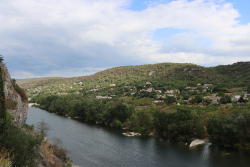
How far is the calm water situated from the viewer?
82.7 ft

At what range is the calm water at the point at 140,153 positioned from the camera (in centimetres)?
2520

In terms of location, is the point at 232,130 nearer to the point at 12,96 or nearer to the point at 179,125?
the point at 179,125

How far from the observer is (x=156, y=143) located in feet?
111

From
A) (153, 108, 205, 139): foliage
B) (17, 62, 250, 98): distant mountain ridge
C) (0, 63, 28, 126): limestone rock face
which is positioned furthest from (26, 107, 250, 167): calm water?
(17, 62, 250, 98): distant mountain ridge

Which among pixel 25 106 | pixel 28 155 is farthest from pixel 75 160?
pixel 28 155

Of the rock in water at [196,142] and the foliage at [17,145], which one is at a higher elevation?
the foliage at [17,145]

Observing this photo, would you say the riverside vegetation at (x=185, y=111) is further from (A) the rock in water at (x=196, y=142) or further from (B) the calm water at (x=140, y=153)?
(B) the calm water at (x=140, y=153)

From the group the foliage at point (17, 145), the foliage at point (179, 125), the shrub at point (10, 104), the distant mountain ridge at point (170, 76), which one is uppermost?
the distant mountain ridge at point (170, 76)

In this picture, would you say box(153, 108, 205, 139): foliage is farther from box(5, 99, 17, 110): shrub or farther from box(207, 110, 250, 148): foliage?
box(5, 99, 17, 110): shrub

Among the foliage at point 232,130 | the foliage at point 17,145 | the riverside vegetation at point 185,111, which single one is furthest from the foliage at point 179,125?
the foliage at point 17,145

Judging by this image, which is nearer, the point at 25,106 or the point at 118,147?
the point at 25,106

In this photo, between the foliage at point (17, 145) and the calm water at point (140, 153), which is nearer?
the foliage at point (17, 145)

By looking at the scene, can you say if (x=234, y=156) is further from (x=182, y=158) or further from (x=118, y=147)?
(x=118, y=147)

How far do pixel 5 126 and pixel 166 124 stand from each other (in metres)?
32.0
